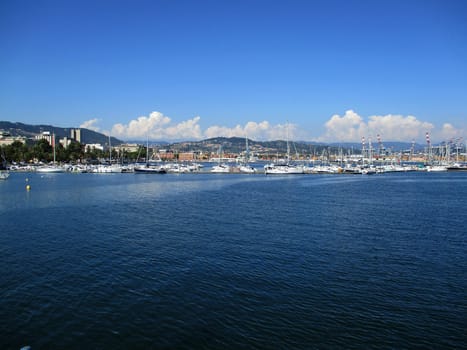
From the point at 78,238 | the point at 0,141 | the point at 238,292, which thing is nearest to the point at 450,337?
the point at 238,292

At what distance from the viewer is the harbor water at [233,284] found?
10.4 m

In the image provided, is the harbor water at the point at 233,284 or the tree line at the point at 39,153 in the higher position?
the tree line at the point at 39,153

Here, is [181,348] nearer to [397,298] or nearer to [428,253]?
[397,298]

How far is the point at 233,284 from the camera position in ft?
46.6

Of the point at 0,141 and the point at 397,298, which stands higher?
the point at 0,141

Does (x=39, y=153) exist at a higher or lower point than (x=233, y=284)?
higher

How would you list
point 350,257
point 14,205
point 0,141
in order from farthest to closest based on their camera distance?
point 0,141 < point 14,205 < point 350,257

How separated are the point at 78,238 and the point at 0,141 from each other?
188 meters

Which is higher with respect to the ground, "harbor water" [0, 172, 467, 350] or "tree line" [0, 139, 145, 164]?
"tree line" [0, 139, 145, 164]

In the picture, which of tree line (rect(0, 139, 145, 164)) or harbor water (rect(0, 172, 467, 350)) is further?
tree line (rect(0, 139, 145, 164))

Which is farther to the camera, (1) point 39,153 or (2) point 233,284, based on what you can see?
(1) point 39,153

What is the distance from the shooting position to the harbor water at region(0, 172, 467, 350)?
10406mm

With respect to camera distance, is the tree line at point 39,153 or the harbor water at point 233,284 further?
the tree line at point 39,153

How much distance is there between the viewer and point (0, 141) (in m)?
178
